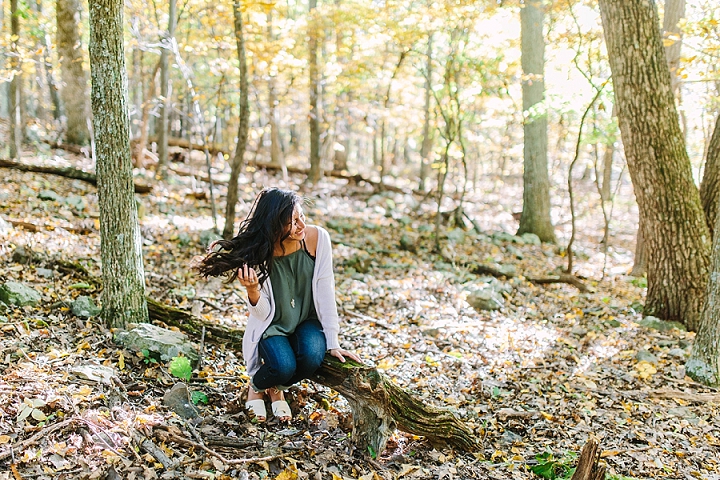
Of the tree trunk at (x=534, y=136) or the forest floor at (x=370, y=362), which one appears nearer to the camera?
the forest floor at (x=370, y=362)

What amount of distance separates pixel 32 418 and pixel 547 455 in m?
3.01

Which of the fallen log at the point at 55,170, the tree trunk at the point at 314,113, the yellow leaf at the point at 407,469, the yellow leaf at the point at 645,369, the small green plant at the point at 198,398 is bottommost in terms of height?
the yellow leaf at the point at 645,369

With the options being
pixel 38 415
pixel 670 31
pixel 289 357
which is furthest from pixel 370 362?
pixel 670 31

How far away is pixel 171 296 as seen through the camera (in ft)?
17.3

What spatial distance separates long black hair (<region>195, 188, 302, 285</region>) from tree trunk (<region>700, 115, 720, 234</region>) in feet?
17.3

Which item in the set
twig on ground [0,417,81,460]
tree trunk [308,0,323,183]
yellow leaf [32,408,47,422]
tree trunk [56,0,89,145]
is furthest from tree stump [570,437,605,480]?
tree trunk [56,0,89,145]

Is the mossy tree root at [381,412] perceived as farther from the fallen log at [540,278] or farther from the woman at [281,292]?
the fallen log at [540,278]

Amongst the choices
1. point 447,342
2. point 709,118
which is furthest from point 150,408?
point 709,118

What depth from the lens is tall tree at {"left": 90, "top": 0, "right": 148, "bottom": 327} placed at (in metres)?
3.58

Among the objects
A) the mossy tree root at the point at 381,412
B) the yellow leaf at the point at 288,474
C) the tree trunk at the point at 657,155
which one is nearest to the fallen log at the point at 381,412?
the mossy tree root at the point at 381,412

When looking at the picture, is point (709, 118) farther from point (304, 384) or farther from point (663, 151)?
point (304, 384)

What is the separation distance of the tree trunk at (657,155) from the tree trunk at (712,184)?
46cm

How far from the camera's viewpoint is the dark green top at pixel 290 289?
131 inches

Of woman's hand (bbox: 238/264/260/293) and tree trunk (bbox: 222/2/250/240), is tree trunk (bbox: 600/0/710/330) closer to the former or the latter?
tree trunk (bbox: 222/2/250/240)
